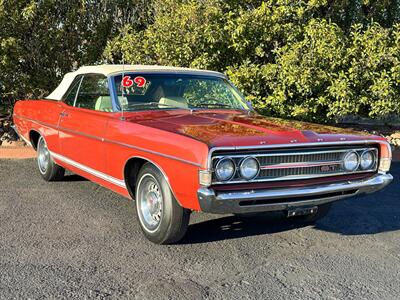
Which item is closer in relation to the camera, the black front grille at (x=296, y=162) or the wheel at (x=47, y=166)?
the black front grille at (x=296, y=162)

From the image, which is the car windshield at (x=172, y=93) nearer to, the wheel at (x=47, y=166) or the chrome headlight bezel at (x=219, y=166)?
the chrome headlight bezel at (x=219, y=166)

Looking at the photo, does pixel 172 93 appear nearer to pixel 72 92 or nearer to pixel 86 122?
pixel 86 122

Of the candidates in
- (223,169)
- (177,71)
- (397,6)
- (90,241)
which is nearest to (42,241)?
(90,241)

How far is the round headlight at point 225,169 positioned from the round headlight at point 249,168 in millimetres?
75

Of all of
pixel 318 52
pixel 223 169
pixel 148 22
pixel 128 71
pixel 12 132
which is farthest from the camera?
pixel 148 22

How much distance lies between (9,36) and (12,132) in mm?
1794

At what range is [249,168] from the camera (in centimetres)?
375

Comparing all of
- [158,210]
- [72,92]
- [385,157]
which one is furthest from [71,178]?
[385,157]

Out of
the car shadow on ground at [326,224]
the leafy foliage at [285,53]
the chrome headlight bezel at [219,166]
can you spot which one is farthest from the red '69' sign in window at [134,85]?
the leafy foliage at [285,53]

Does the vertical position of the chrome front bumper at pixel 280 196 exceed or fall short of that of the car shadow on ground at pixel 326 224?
it exceeds it

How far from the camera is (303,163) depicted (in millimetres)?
4027

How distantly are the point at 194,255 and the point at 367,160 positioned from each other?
1781 millimetres

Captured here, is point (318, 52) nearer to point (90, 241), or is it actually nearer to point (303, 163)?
point (303, 163)

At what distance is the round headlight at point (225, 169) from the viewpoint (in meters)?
3.65
